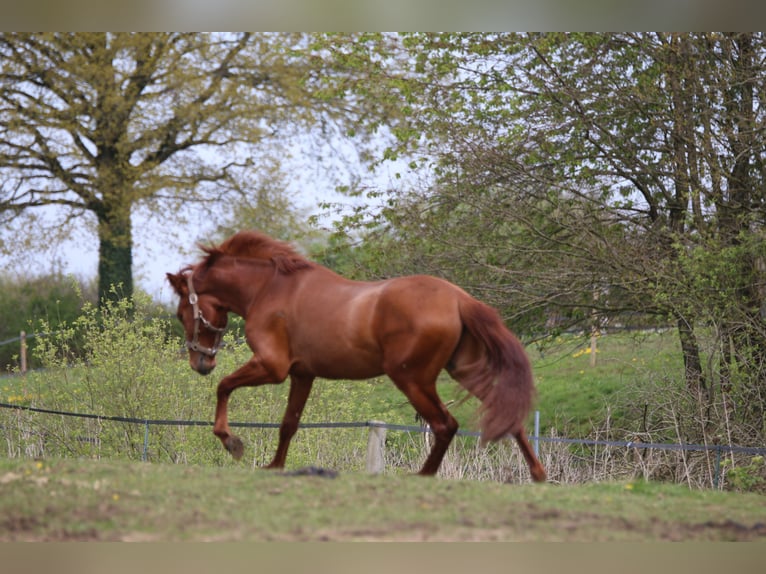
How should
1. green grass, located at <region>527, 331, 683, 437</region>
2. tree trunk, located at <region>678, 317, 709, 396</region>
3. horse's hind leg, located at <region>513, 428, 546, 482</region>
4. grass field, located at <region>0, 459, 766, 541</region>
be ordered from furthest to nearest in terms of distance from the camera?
1. green grass, located at <region>527, 331, 683, 437</region>
2. tree trunk, located at <region>678, 317, 709, 396</region>
3. horse's hind leg, located at <region>513, 428, 546, 482</region>
4. grass field, located at <region>0, 459, 766, 541</region>

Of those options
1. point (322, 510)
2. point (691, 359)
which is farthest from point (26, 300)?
point (322, 510)

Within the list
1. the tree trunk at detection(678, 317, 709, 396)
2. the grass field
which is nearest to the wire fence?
the tree trunk at detection(678, 317, 709, 396)

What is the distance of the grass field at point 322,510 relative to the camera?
4.89 meters

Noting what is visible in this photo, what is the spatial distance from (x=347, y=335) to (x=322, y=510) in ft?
4.87

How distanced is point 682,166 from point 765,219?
112cm

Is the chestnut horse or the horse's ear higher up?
the horse's ear

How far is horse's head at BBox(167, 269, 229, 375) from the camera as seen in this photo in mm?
6695

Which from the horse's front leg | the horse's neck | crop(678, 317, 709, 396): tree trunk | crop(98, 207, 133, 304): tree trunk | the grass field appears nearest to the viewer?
the grass field

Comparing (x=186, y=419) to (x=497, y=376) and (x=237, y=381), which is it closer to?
(x=237, y=381)

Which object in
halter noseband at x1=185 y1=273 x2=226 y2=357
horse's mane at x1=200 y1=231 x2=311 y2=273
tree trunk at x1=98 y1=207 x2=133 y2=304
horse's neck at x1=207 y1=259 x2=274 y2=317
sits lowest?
halter noseband at x1=185 y1=273 x2=226 y2=357

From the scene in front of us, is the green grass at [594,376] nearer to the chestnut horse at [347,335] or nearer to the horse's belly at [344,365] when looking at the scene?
the chestnut horse at [347,335]

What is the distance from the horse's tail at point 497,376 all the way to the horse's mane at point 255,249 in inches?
53.4

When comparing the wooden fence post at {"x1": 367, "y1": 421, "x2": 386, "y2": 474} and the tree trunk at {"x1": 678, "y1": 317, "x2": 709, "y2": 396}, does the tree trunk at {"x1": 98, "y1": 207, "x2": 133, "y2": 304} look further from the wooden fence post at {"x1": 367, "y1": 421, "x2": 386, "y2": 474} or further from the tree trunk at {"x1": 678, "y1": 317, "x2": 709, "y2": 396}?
the tree trunk at {"x1": 678, "y1": 317, "x2": 709, "y2": 396}

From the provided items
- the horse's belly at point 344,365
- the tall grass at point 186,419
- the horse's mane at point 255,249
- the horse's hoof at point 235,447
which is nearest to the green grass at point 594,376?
the tall grass at point 186,419
